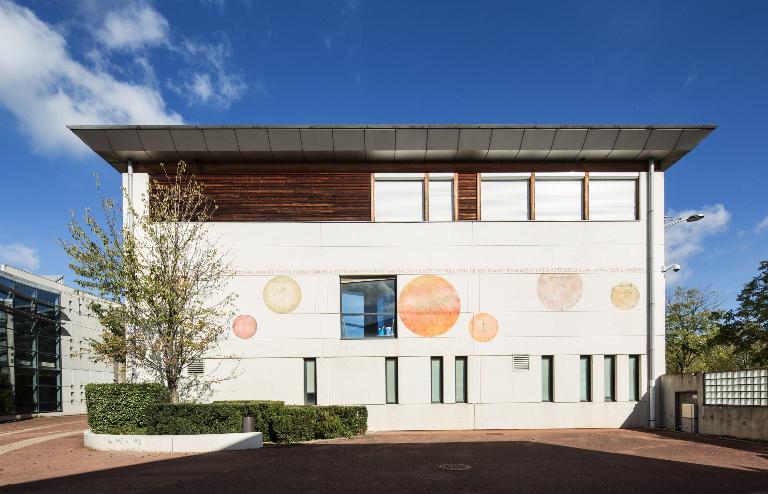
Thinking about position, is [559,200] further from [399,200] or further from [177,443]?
[177,443]

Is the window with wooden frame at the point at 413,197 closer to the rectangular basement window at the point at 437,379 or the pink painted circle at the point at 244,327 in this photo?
the rectangular basement window at the point at 437,379

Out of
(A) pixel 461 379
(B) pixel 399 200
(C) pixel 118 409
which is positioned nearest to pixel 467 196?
(B) pixel 399 200

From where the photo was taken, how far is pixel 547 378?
66.0ft

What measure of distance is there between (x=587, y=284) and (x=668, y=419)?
6155 millimetres

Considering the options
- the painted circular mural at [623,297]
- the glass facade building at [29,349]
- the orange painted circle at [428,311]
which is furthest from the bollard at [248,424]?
the glass facade building at [29,349]

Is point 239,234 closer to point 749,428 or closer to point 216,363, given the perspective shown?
point 216,363

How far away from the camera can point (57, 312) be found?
1405 inches

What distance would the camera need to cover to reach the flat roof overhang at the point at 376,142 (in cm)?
1945

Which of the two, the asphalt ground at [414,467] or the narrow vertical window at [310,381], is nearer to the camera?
the asphalt ground at [414,467]

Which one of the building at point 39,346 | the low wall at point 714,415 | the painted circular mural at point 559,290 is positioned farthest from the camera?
the building at point 39,346

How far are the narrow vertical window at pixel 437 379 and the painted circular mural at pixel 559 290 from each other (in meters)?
5.04

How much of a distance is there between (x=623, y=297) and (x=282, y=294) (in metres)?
14.3

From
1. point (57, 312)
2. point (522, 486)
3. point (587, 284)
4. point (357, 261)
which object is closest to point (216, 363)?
point (357, 261)

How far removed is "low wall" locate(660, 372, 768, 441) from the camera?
52.3 feet
